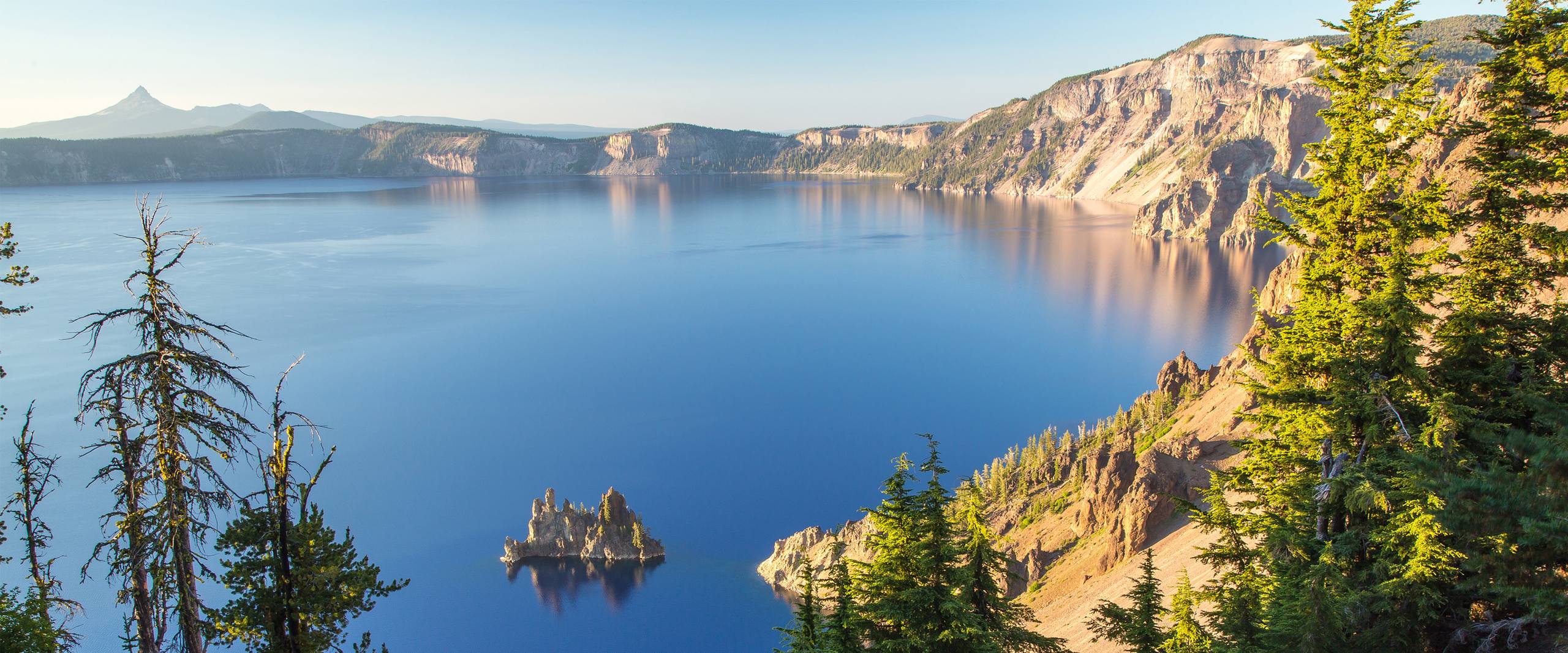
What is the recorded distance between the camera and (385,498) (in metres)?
57.4

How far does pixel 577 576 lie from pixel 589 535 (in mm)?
2741

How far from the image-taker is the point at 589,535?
52062 millimetres

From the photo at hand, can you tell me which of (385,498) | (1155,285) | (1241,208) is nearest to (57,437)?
(385,498)

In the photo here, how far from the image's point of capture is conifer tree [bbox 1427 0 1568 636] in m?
11.7

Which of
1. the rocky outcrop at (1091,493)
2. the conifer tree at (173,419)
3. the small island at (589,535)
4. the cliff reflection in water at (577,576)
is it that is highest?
the conifer tree at (173,419)

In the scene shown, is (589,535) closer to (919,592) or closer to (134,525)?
(134,525)

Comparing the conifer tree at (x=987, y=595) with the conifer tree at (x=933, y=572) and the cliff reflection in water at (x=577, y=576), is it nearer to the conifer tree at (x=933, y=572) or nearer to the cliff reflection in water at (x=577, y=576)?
the conifer tree at (x=933, y=572)

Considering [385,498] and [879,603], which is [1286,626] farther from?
[385,498]

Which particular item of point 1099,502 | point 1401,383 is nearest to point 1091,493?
point 1099,502

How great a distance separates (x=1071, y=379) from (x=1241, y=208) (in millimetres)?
118655

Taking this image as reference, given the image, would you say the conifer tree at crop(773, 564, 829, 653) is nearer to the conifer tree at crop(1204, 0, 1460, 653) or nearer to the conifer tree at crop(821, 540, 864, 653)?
the conifer tree at crop(821, 540, 864, 653)

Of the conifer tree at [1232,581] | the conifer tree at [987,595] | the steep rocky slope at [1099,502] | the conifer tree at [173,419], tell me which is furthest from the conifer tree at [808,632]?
the steep rocky slope at [1099,502]

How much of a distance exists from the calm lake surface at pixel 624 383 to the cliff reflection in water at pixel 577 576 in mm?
177

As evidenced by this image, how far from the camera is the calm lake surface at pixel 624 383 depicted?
161 ft
